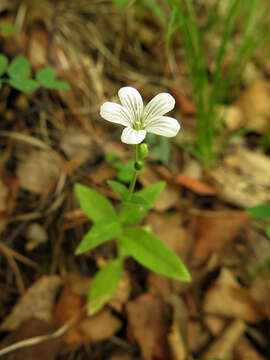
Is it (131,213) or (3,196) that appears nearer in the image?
(131,213)

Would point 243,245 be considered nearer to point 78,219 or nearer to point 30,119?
point 78,219

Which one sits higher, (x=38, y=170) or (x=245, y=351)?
(x=38, y=170)

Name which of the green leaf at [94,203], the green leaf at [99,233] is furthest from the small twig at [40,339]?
the green leaf at [94,203]

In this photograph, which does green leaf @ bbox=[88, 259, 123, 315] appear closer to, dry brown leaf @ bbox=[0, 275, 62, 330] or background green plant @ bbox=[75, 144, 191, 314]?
background green plant @ bbox=[75, 144, 191, 314]

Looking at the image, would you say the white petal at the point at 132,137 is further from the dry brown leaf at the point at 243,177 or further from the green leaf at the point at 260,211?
the dry brown leaf at the point at 243,177

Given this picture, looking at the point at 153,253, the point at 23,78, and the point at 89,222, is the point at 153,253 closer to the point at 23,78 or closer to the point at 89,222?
the point at 89,222

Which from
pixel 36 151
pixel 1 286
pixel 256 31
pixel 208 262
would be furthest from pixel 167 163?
pixel 256 31

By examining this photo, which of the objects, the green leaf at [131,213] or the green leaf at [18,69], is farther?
the green leaf at [18,69]

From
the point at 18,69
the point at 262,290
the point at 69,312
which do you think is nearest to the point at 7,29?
the point at 18,69
